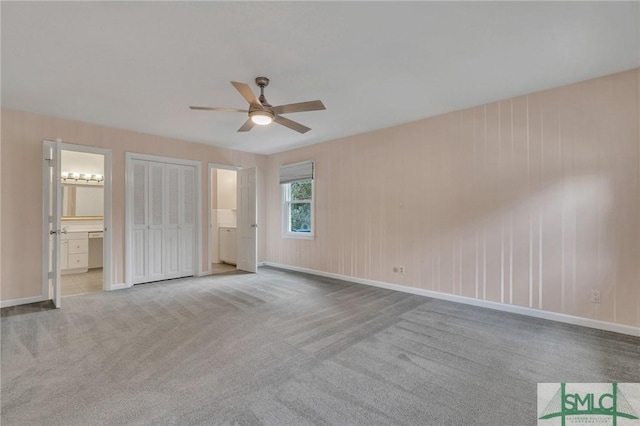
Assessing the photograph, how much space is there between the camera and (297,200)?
237 inches

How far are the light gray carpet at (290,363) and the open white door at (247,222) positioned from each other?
2074 millimetres

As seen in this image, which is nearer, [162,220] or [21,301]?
[21,301]

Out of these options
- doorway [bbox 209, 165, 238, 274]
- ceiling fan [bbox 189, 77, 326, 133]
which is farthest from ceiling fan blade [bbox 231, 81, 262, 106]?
doorway [bbox 209, 165, 238, 274]

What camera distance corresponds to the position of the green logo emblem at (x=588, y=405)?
5.51 ft

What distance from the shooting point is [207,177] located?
18.2 feet

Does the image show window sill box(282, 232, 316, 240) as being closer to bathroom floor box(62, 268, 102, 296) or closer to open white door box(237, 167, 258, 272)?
open white door box(237, 167, 258, 272)

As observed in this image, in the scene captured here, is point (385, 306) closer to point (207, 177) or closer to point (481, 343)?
point (481, 343)

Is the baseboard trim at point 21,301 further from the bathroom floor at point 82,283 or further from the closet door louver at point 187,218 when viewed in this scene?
the closet door louver at point 187,218

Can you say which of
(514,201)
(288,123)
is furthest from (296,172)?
(514,201)

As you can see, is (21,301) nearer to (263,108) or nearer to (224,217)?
(224,217)

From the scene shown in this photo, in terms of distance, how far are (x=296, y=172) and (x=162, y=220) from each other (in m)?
2.60

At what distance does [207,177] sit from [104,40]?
3.39 m

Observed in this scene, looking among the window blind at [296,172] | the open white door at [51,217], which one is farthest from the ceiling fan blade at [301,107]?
the open white door at [51,217]

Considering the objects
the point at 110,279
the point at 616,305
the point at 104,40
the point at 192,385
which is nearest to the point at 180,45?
the point at 104,40
